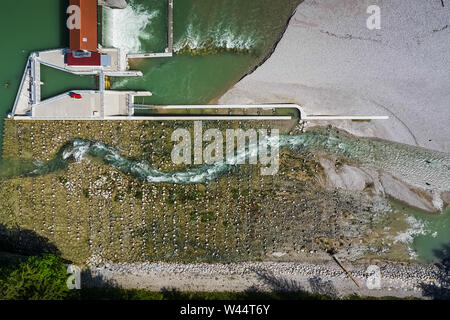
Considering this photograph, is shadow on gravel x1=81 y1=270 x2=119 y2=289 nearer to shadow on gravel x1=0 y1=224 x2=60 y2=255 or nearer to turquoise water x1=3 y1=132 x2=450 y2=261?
shadow on gravel x1=0 y1=224 x2=60 y2=255

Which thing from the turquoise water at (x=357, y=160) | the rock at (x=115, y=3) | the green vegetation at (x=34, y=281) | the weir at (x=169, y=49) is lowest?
the green vegetation at (x=34, y=281)

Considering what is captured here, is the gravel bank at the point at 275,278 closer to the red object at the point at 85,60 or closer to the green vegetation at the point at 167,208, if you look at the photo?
the green vegetation at the point at 167,208

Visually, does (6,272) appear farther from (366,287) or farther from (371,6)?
(371,6)

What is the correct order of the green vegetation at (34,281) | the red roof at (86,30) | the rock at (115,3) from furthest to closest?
the rock at (115,3)
the red roof at (86,30)
the green vegetation at (34,281)

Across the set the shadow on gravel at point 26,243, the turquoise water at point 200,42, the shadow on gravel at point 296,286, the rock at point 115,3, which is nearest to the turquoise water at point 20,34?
the rock at point 115,3

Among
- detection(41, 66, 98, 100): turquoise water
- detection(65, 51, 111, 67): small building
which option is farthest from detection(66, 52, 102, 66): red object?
detection(41, 66, 98, 100): turquoise water

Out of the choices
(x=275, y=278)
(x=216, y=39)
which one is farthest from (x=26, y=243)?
(x=216, y=39)

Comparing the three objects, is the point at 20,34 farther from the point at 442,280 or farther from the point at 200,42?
the point at 442,280
